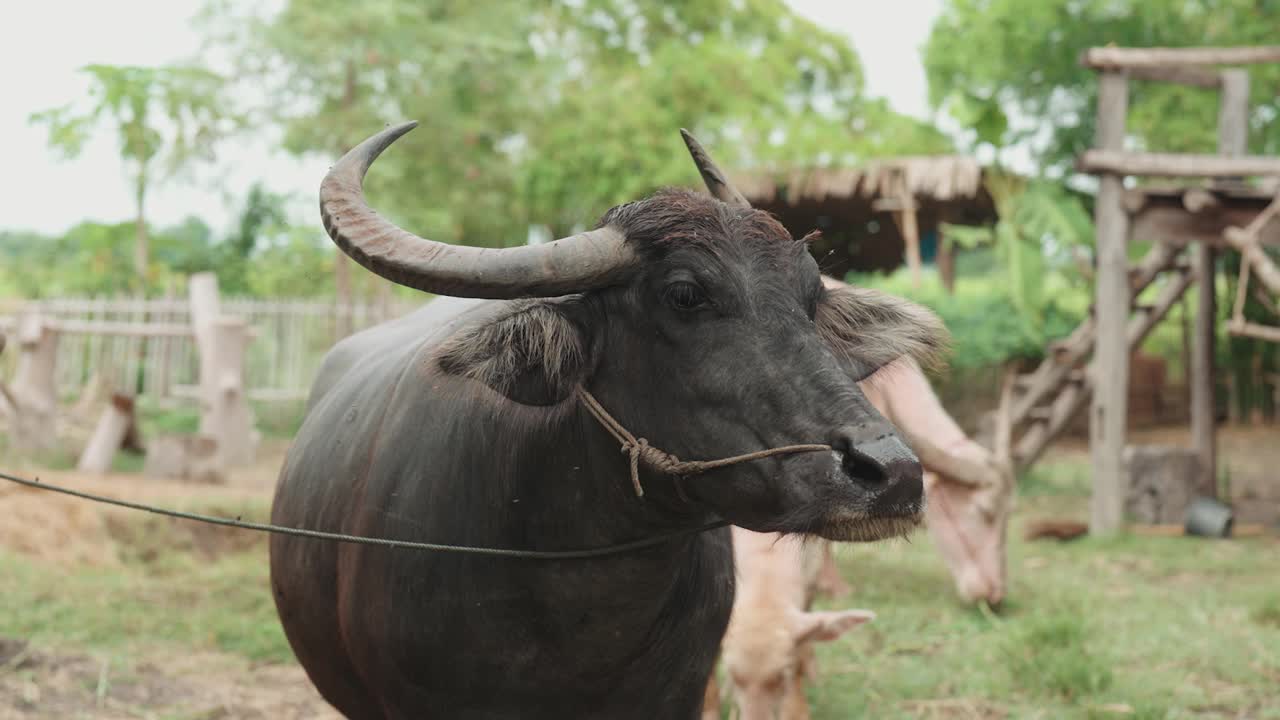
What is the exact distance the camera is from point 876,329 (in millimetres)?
2840

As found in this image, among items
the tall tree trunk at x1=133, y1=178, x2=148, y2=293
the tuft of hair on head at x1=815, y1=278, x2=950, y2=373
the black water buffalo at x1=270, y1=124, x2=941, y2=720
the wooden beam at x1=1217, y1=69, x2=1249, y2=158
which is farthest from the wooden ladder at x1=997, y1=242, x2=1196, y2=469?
the tall tree trunk at x1=133, y1=178, x2=148, y2=293

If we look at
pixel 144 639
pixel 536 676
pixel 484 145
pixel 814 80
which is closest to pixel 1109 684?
pixel 536 676

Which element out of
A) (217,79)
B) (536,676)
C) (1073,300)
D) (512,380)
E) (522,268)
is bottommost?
(1073,300)

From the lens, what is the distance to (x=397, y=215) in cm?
1986

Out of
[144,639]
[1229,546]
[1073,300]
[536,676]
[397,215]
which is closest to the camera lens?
[536,676]

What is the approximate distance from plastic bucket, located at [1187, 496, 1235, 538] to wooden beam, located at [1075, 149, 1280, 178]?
9.95 feet

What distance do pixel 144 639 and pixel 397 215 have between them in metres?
14.1

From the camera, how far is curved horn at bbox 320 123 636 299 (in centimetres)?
238

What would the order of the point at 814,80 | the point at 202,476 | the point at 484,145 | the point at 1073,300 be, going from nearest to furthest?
the point at 202,476
the point at 484,145
the point at 814,80
the point at 1073,300

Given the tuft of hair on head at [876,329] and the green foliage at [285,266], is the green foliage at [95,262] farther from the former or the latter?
the tuft of hair on head at [876,329]

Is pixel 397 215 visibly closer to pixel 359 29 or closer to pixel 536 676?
pixel 359 29

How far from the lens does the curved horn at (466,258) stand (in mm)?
2381

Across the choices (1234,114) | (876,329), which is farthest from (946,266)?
(876,329)

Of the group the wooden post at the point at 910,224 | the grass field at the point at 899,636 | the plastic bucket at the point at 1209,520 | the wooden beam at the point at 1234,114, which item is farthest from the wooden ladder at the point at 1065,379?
the grass field at the point at 899,636
